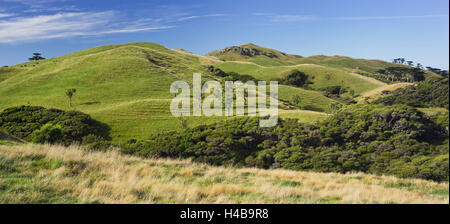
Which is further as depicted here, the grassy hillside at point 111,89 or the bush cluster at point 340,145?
the grassy hillside at point 111,89

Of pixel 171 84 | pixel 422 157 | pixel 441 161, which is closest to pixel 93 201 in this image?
pixel 441 161

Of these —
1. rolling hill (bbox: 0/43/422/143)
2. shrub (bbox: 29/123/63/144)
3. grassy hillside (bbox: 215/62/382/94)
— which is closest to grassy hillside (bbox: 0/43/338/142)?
rolling hill (bbox: 0/43/422/143)

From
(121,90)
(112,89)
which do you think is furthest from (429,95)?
(112,89)

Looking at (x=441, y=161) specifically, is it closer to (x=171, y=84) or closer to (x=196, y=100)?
(x=196, y=100)

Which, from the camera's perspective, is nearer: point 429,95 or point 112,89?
point 429,95

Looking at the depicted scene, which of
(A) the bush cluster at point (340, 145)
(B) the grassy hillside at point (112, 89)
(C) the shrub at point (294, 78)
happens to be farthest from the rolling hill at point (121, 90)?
(A) the bush cluster at point (340, 145)

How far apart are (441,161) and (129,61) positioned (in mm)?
118881

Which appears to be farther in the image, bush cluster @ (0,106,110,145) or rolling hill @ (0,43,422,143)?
rolling hill @ (0,43,422,143)

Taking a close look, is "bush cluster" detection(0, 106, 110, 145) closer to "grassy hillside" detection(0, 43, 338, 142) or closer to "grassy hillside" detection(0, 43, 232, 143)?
"grassy hillside" detection(0, 43, 338, 142)

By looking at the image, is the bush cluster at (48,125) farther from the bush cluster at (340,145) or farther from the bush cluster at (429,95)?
the bush cluster at (429,95)

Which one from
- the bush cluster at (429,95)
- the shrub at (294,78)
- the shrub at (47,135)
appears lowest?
the shrub at (47,135)

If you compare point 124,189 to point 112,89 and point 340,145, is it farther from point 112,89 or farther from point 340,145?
point 112,89

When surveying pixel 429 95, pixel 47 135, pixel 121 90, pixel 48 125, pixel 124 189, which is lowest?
pixel 47 135

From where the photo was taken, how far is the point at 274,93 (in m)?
101
